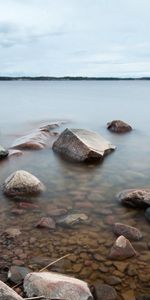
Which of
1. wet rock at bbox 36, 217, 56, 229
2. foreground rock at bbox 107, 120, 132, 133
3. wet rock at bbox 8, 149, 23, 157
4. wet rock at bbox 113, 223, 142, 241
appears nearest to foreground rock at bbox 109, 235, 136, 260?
wet rock at bbox 113, 223, 142, 241

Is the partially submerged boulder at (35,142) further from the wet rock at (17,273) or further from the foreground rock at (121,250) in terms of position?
the wet rock at (17,273)

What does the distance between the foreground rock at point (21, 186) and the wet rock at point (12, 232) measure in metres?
1.60

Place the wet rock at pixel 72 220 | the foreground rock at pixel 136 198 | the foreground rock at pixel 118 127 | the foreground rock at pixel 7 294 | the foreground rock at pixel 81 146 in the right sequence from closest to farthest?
the foreground rock at pixel 7 294 < the wet rock at pixel 72 220 < the foreground rock at pixel 136 198 < the foreground rock at pixel 81 146 < the foreground rock at pixel 118 127

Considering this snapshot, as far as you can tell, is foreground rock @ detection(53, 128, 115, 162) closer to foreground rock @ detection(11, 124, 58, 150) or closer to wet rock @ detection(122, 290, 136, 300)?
foreground rock @ detection(11, 124, 58, 150)

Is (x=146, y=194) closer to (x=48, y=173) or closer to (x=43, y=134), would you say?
(x=48, y=173)

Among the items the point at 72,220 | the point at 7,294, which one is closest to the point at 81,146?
the point at 72,220

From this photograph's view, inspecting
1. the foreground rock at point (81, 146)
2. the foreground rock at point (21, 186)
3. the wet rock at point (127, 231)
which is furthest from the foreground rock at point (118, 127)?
the wet rock at point (127, 231)

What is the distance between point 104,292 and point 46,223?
2128mm

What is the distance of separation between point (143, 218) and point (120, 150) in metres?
6.66

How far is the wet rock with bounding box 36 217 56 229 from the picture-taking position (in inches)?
257

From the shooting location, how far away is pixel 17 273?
4.99 metres

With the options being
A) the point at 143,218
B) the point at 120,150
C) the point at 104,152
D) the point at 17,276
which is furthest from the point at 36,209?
the point at 120,150

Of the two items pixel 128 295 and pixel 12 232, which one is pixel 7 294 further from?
pixel 12 232

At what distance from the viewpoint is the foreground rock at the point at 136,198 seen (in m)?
7.27
